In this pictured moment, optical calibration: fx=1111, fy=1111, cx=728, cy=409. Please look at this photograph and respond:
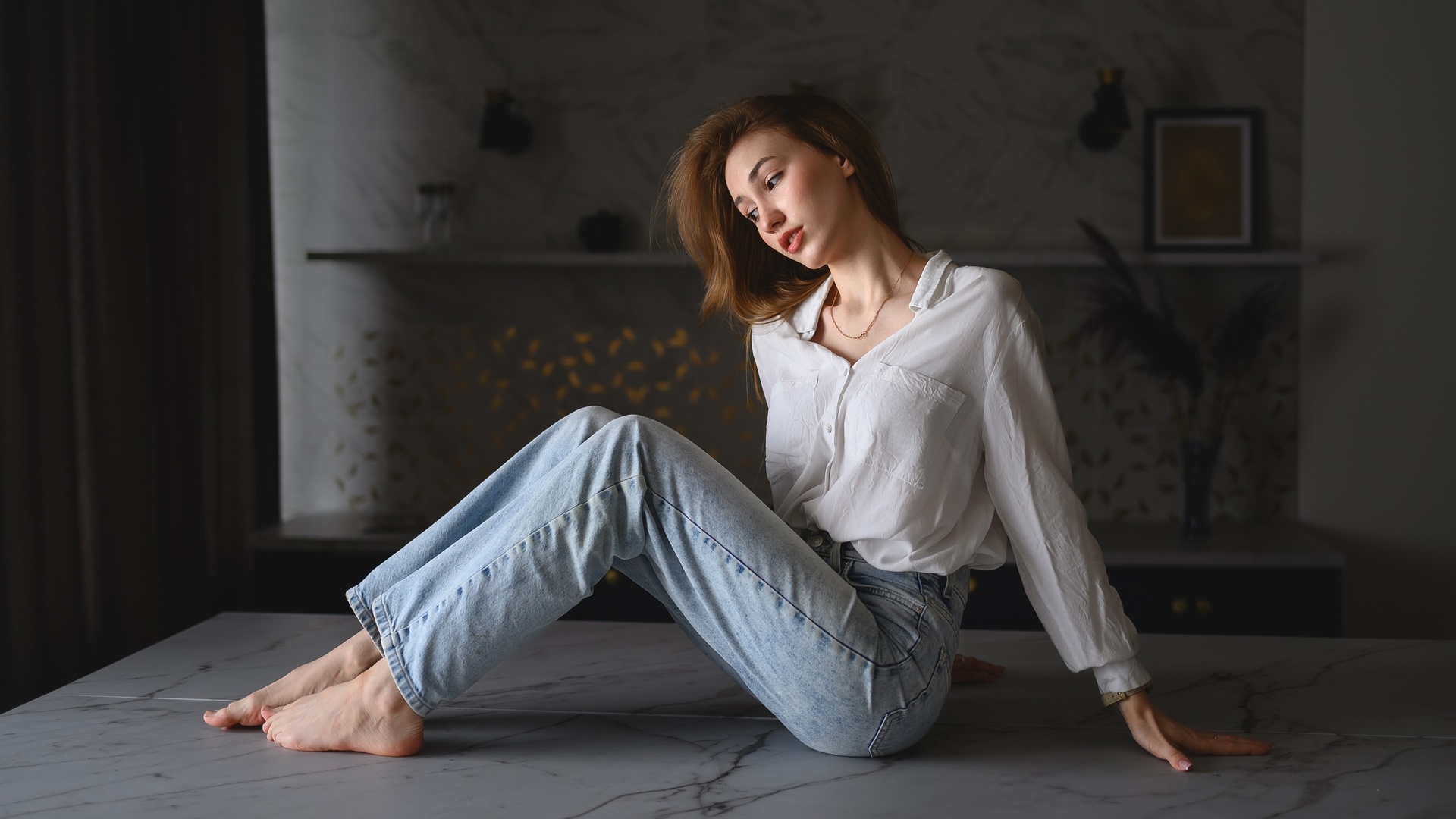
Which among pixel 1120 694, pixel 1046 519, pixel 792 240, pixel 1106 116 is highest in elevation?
pixel 1106 116

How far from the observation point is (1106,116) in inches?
118

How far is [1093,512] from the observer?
10.6ft

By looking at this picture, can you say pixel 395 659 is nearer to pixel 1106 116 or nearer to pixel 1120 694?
pixel 1120 694

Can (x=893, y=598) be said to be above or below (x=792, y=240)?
below

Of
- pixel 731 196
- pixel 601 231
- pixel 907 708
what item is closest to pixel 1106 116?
pixel 601 231

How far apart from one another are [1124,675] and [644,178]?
2.17m

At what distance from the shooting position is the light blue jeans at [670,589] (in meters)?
1.44

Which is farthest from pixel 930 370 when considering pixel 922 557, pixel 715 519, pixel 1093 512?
pixel 1093 512

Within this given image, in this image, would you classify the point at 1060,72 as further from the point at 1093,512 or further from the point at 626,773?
the point at 626,773

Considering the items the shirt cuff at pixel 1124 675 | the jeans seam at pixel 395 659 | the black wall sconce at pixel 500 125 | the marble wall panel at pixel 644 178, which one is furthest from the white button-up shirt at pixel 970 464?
the black wall sconce at pixel 500 125

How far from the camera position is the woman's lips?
5.59 ft

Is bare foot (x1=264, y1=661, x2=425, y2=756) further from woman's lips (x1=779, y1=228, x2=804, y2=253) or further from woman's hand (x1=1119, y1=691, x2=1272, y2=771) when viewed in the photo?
woman's hand (x1=1119, y1=691, x2=1272, y2=771)

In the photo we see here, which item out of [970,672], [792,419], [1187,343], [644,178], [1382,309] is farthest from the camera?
[644,178]

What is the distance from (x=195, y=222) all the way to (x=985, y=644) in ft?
7.27
